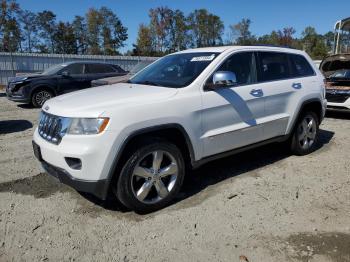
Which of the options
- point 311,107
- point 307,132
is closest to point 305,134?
point 307,132

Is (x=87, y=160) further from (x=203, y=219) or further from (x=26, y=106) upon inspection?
(x=26, y=106)

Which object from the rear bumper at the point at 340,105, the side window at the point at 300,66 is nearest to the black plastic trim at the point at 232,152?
the side window at the point at 300,66

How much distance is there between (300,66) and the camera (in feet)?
18.8

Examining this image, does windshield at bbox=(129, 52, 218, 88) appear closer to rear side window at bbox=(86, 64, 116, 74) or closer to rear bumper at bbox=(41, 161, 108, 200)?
rear bumper at bbox=(41, 161, 108, 200)

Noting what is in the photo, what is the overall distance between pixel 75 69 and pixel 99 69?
→ 2.92 feet

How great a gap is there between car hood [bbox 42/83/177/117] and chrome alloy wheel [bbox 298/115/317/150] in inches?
108

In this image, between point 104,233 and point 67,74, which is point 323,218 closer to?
point 104,233

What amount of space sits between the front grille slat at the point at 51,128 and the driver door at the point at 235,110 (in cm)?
158

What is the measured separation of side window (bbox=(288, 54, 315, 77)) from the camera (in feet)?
18.4

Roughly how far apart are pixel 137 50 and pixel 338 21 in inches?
1662

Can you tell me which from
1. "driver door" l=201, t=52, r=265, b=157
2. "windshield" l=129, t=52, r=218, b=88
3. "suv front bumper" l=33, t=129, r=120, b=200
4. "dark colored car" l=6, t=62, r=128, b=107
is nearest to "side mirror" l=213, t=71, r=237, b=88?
"driver door" l=201, t=52, r=265, b=157

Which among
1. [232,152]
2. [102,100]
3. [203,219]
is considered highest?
[102,100]

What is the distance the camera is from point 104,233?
349 cm

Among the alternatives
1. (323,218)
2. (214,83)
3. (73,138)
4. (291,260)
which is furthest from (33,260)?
(323,218)
